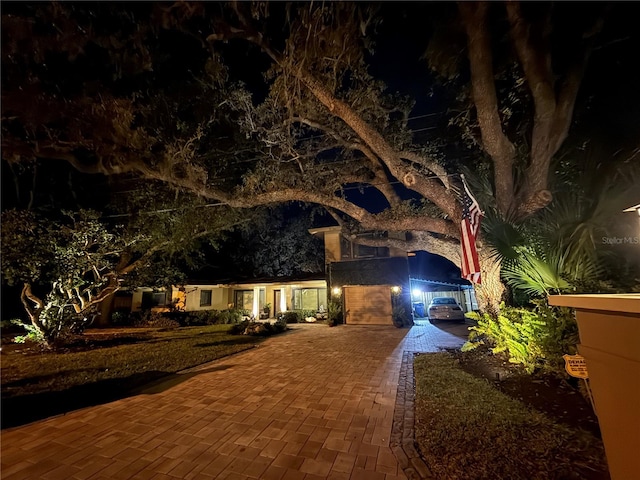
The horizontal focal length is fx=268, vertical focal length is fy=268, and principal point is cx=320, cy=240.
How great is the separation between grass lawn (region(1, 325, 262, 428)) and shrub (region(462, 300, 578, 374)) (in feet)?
22.9

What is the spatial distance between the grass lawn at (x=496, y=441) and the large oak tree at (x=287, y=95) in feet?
11.9

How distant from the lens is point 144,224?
11789 mm

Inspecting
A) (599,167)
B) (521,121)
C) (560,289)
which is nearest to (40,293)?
(560,289)

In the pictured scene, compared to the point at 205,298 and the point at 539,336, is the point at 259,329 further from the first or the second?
the point at 205,298

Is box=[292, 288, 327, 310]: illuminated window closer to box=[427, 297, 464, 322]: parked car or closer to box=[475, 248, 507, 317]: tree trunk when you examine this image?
box=[427, 297, 464, 322]: parked car

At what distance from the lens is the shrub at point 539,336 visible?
4.20 meters

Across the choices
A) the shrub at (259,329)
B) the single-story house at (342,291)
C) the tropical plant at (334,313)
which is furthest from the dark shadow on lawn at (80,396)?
the tropical plant at (334,313)

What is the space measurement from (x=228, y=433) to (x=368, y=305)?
42.5ft

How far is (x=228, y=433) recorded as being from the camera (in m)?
3.52

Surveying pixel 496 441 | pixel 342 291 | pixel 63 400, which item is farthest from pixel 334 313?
pixel 496 441

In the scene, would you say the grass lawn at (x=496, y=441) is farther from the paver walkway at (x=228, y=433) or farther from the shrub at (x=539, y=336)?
the shrub at (x=539, y=336)

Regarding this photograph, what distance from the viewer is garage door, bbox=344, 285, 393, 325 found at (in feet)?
50.5

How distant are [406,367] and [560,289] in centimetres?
352

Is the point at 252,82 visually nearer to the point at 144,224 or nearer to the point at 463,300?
the point at 144,224
